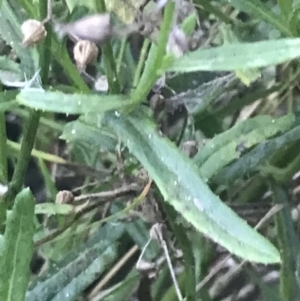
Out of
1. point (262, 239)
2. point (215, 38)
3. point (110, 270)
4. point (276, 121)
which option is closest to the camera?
point (262, 239)

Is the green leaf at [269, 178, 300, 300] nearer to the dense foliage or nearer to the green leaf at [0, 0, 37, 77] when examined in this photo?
the dense foliage

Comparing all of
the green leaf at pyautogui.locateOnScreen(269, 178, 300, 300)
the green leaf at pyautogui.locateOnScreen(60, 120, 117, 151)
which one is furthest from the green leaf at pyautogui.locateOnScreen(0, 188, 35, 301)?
the green leaf at pyautogui.locateOnScreen(269, 178, 300, 300)

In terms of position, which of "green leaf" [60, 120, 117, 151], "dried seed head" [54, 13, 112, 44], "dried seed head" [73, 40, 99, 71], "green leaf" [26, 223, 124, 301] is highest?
"dried seed head" [54, 13, 112, 44]

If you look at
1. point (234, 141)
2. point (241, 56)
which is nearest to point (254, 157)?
point (234, 141)

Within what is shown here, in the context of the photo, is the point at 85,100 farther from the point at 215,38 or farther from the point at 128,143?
the point at 215,38

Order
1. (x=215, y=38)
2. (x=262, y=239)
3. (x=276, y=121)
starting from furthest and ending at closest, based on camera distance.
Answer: (x=215, y=38) < (x=276, y=121) < (x=262, y=239)

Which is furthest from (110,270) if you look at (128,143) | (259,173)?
(128,143)
